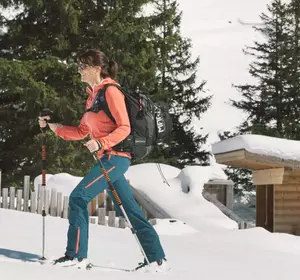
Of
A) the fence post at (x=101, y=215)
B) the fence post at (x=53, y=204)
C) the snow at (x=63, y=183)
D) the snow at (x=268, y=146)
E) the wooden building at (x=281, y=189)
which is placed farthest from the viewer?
the snow at (x=63, y=183)

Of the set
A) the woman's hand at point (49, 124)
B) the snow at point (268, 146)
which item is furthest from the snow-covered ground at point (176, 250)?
the snow at point (268, 146)

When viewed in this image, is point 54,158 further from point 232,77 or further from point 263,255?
point 232,77

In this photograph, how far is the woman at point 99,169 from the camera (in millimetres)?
4828

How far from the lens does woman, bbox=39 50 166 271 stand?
483cm

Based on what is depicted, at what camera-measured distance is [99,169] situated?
491cm

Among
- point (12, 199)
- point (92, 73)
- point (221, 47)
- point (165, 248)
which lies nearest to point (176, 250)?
point (165, 248)

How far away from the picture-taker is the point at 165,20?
2255 cm

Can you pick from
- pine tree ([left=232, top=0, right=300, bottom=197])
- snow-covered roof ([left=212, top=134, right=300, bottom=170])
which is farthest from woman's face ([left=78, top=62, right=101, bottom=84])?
pine tree ([left=232, top=0, right=300, bottom=197])

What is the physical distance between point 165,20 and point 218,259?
1705 centimetres

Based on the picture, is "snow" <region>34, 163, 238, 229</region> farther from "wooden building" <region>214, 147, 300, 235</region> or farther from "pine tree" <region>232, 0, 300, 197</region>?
"pine tree" <region>232, 0, 300, 197</region>

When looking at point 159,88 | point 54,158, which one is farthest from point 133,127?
point 159,88

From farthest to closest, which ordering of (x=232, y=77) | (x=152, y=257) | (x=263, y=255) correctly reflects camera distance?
(x=232, y=77) → (x=263, y=255) → (x=152, y=257)

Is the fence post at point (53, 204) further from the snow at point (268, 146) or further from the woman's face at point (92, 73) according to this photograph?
the woman's face at point (92, 73)

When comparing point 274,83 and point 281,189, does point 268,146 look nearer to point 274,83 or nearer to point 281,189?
point 281,189
